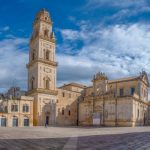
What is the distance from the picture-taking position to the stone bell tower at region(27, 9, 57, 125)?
2149 inches

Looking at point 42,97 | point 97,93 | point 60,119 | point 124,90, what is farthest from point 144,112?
point 42,97

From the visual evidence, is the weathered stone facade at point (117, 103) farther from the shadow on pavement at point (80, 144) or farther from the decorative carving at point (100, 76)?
the shadow on pavement at point (80, 144)

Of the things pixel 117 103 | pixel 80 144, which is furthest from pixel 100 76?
pixel 80 144

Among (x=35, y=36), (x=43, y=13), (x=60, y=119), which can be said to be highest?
(x=43, y=13)

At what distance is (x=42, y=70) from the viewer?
56.9m

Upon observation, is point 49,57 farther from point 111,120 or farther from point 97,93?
point 111,120

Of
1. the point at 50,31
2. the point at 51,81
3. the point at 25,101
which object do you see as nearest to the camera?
the point at 25,101

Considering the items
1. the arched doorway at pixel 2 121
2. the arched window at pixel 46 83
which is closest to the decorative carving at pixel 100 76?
the arched window at pixel 46 83

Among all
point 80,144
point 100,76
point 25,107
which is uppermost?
point 100,76

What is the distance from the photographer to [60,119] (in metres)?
59.7

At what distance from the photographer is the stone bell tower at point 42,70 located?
5459 centimetres

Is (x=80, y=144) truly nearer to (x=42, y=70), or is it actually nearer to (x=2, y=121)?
(x=2, y=121)

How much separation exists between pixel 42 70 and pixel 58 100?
8.24 metres

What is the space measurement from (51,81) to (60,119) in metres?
9.09
